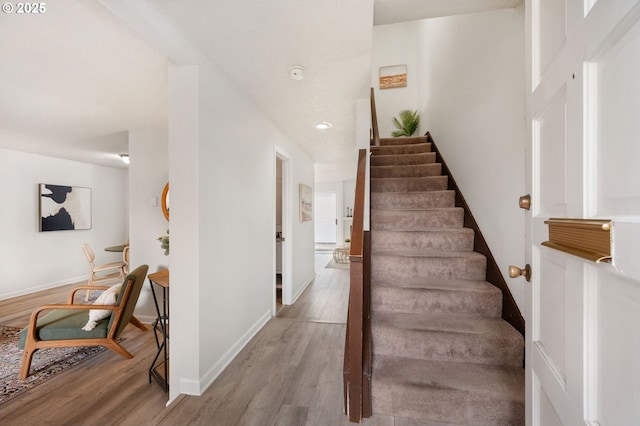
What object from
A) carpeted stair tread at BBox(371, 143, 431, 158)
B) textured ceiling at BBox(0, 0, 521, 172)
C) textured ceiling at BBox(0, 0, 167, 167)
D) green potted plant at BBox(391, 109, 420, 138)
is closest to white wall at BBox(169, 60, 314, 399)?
textured ceiling at BBox(0, 0, 521, 172)

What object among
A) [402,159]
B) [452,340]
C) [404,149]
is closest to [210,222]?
[452,340]

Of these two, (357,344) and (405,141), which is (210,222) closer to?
(357,344)

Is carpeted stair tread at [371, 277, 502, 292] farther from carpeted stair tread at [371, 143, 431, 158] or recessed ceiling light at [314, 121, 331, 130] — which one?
carpeted stair tread at [371, 143, 431, 158]

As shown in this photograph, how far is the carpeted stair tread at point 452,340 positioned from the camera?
1.56m

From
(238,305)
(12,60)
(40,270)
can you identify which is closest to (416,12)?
(238,305)

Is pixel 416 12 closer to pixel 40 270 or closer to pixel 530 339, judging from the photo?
pixel 530 339

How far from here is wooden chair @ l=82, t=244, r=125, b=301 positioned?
4.41 meters

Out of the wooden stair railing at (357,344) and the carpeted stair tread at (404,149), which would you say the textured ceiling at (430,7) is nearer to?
the wooden stair railing at (357,344)

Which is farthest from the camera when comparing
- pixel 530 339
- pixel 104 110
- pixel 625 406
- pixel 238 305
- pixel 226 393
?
pixel 104 110

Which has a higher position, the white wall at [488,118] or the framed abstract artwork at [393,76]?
the framed abstract artwork at [393,76]

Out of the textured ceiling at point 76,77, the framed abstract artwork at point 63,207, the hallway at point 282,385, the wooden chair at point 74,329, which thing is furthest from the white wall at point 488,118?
the framed abstract artwork at point 63,207

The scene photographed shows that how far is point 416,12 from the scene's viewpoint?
168 centimetres

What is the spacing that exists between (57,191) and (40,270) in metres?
1.37

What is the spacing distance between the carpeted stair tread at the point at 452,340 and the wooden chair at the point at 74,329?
2193 mm
